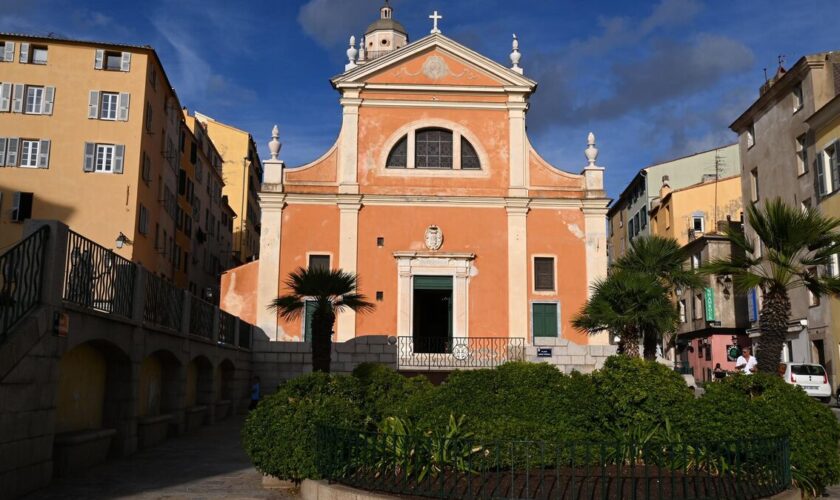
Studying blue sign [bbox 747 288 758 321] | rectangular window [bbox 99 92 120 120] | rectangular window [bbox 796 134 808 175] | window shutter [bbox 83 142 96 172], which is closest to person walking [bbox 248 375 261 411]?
window shutter [bbox 83 142 96 172]

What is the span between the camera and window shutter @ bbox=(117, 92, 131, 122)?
32.6 metres

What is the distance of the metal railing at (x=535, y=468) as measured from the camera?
25.2 feet

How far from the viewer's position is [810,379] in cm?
2577

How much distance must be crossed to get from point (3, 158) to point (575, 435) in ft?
97.7

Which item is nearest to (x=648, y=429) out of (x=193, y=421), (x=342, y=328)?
(x=193, y=421)

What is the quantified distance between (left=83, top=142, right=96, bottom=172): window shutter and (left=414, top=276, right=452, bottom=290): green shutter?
49.4 feet

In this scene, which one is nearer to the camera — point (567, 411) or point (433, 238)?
point (567, 411)

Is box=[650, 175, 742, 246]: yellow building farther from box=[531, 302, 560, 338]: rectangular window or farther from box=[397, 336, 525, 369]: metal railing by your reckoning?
box=[397, 336, 525, 369]: metal railing

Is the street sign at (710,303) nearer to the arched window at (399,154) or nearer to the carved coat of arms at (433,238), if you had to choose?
the carved coat of arms at (433,238)

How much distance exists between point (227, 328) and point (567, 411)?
14754 mm

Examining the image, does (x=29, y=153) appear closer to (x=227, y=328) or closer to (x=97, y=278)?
(x=227, y=328)

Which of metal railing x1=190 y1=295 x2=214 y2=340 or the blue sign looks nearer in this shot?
metal railing x1=190 y1=295 x2=214 y2=340

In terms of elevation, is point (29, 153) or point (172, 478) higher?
point (29, 153)

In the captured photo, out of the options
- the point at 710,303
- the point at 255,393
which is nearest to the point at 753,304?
the point at 710,303
